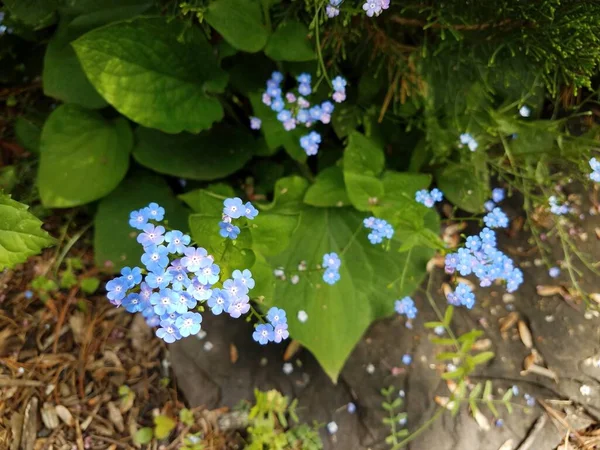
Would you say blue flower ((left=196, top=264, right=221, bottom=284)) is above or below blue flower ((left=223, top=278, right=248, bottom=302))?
above

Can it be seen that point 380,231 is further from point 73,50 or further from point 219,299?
point 73,50

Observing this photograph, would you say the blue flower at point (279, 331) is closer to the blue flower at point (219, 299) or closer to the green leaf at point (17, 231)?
the blue flower at point (219, 299)

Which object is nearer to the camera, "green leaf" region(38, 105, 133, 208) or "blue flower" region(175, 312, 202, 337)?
"blue flower" region(175, 312, 202, 337)

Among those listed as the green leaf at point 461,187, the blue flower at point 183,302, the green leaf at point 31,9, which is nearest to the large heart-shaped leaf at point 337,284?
the green leaf at point 461,187

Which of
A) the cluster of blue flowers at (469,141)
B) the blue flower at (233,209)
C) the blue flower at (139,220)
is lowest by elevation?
the cluster of blue flowers at (469,141)

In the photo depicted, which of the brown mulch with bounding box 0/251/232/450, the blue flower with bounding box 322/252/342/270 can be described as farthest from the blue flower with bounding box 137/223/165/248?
the brown mulch with bounding box 0/251/232/450

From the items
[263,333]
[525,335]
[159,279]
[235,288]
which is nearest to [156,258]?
[159,279]

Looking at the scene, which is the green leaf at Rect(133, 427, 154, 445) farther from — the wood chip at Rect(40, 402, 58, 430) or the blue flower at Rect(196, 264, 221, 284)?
the blue flower at Rect(196, 264, 221, 284)
